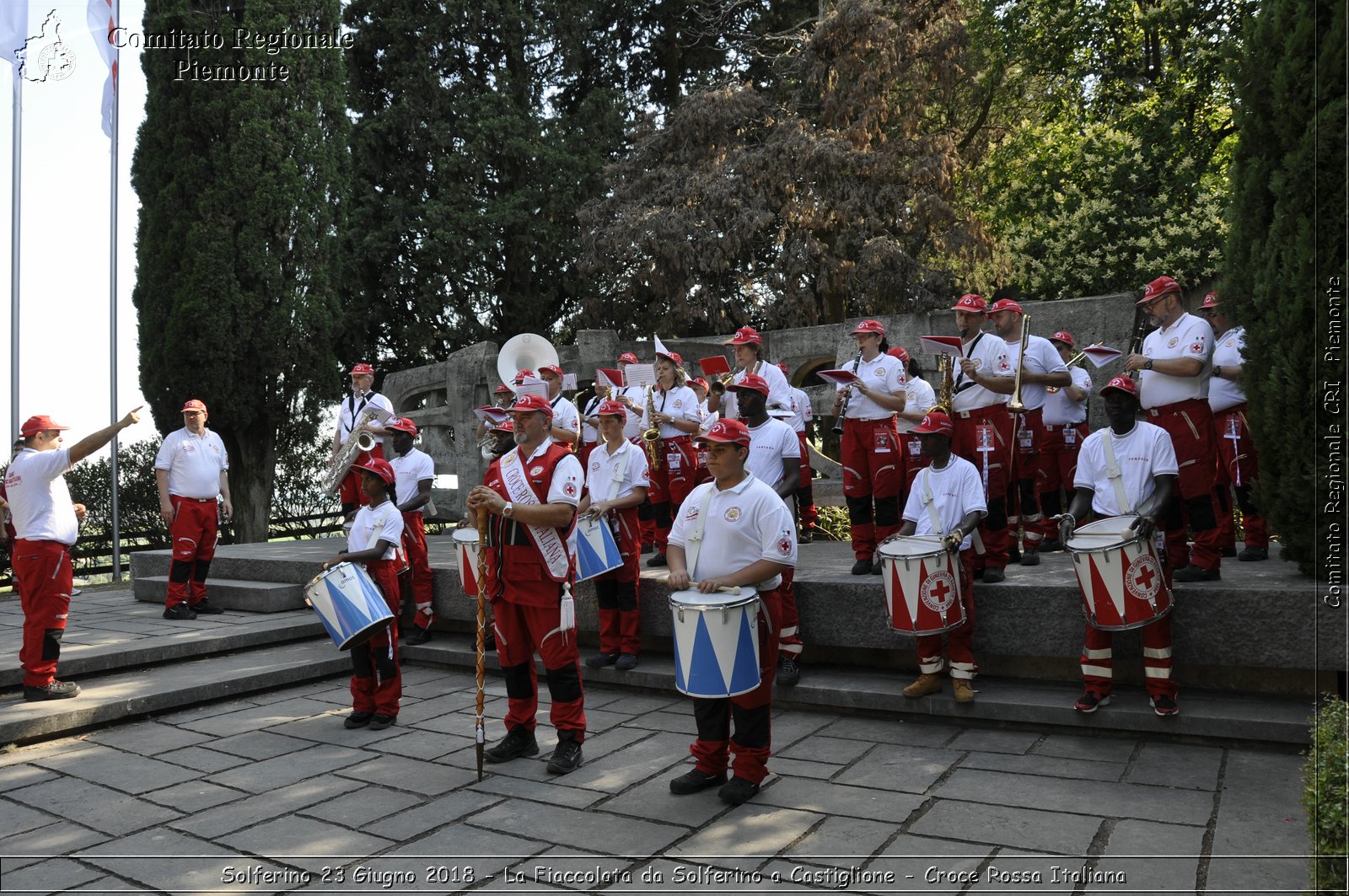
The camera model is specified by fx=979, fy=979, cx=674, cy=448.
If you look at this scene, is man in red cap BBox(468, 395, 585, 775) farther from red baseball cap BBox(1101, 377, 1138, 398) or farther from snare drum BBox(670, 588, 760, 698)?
red baseball cap BBox(1101, 377, 1138, 398)

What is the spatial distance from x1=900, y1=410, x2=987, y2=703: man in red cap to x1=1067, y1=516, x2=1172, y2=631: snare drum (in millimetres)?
751

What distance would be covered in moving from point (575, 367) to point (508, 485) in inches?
328

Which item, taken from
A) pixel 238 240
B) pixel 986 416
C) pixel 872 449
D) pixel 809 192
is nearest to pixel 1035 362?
pixel 986 416

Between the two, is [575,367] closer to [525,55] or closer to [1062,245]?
[1062,245]

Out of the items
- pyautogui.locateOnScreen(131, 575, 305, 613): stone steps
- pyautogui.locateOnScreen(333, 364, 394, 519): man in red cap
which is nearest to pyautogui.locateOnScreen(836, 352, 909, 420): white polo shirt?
pyautogui.locateOnScreen(333, 364, 394, 519): man in red cap

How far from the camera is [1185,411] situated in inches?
250

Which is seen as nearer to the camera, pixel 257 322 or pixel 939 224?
pixel 257 322

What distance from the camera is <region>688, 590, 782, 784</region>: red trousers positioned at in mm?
4977

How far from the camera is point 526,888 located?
4078 mm

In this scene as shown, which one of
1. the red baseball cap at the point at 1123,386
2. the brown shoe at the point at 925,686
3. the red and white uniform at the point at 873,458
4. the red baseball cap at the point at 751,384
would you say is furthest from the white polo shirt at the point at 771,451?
the red baseball cap at the point at 1123,386

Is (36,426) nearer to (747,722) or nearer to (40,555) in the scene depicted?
(40,555)

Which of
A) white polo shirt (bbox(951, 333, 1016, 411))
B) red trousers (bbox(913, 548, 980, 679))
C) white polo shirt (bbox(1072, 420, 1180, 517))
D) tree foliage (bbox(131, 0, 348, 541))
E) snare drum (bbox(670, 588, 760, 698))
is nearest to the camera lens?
snare drum (bbox(670, 588, 760, 698))

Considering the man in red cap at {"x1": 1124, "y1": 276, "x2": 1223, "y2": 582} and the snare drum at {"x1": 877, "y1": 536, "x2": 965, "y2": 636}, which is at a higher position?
the man in red cap at {"x1": 1124, "y1": 276, "x2": 1223, "y2": 582}

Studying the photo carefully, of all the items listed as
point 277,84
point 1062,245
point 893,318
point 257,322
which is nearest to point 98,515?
point 257,322
